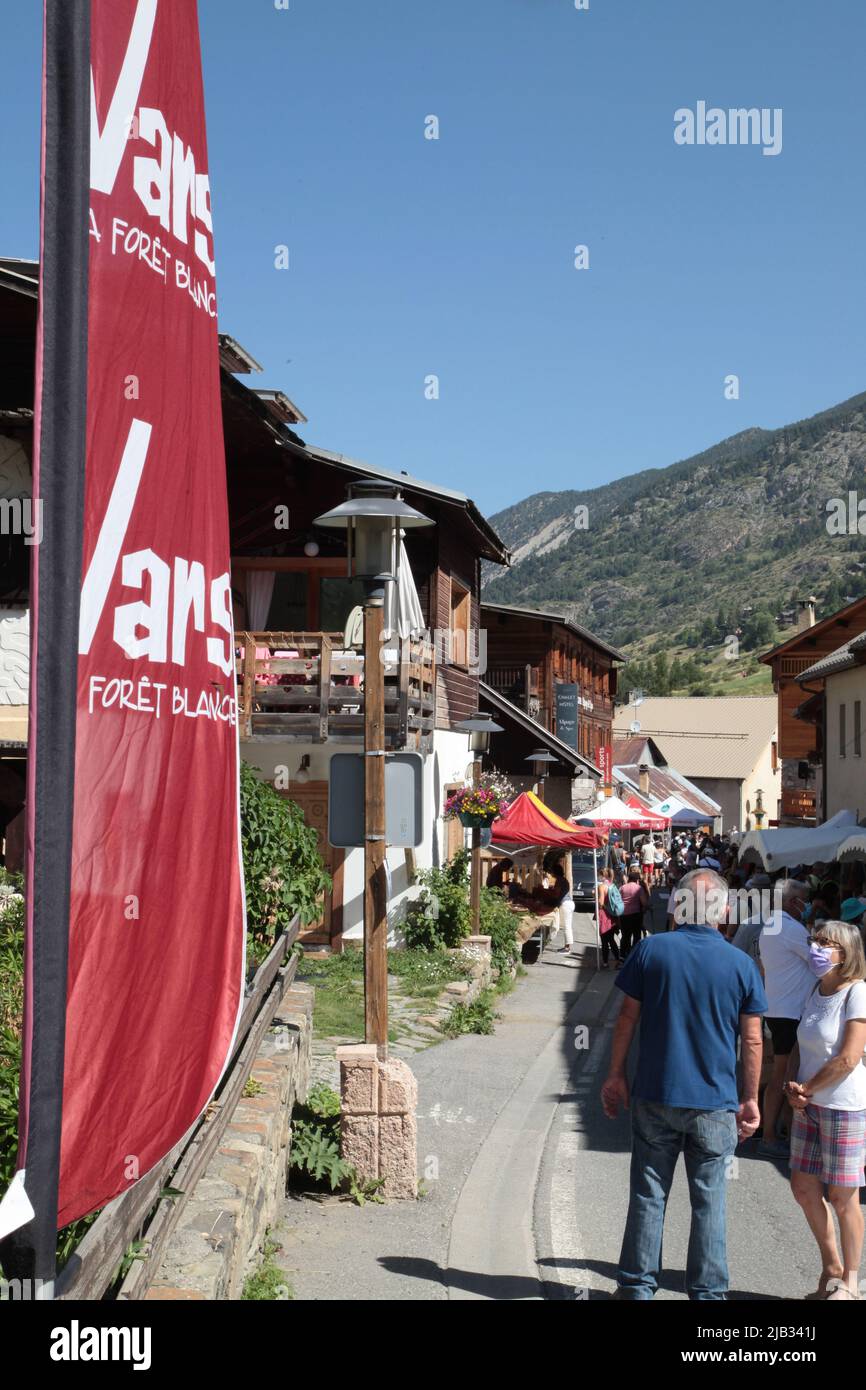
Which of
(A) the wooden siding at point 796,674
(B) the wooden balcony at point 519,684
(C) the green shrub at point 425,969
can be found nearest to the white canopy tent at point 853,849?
(C) the green shrub at point 425,969

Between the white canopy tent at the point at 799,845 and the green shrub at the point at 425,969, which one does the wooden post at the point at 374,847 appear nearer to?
the green shrub at the point at 425,969

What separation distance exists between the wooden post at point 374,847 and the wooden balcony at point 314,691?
9.08 m

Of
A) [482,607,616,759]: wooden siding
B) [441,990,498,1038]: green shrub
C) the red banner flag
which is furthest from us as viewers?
[482,607,616,759]: wooden siding

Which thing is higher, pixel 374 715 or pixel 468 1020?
pixel 374 715

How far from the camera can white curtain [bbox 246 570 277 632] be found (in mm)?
21328

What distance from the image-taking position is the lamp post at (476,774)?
63.3 ft

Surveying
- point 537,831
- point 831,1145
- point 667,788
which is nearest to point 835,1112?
point 831,1145

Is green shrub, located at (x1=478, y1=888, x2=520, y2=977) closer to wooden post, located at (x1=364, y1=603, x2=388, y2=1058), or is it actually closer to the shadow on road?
wooden post, located at (x1=364, y1=603, x2=388, y2=1058)

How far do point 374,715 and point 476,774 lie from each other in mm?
19080

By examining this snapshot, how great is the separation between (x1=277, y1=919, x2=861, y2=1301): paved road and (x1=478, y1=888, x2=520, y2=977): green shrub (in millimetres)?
7747

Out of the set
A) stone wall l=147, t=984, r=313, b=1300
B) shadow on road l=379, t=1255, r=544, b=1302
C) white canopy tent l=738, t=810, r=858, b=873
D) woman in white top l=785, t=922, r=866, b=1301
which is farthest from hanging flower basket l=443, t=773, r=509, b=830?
woman in white top l=785, t=922, r=866, b=1301

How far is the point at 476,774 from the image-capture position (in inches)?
1077

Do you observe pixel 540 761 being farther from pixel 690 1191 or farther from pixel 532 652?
pixel 690 1191

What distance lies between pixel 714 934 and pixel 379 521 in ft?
12.3
